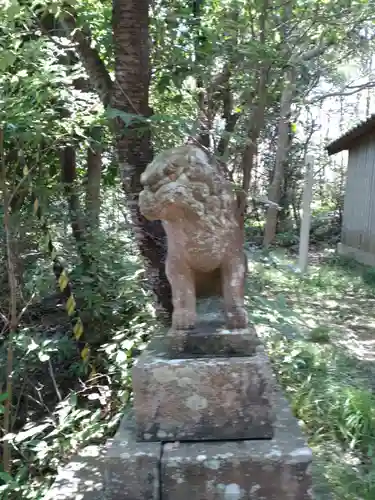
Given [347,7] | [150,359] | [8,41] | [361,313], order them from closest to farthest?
[150,359] < [8,41] < [347,7] < [361,313]

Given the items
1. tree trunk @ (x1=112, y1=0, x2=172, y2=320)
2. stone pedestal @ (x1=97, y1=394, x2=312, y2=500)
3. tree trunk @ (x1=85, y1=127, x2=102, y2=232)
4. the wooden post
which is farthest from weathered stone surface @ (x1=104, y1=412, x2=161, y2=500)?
the wooden post

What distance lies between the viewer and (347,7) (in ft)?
17.5

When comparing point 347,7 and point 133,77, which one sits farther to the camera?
point 347,7

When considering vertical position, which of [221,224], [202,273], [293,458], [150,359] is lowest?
[293,458]

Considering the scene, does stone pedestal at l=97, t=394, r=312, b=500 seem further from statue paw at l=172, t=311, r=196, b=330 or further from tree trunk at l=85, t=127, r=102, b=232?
tree trunk at l=85, t=127, r=102, b=232

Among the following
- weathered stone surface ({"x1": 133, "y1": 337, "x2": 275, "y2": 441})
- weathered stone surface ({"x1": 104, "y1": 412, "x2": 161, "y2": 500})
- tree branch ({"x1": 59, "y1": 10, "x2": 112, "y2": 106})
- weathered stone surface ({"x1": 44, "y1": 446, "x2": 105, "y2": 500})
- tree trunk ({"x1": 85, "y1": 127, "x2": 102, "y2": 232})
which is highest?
tree branch ({"x1": 59, "y1": 10, "x2": 112, "y2": 106})

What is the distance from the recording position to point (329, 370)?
4359 mm

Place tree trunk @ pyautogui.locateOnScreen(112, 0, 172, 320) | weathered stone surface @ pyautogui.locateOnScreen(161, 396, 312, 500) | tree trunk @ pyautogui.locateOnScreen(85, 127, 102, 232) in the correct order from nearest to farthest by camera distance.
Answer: weathered stone surface @ pyautogui.locateOnScreen(161, 396, 312, 500)
tree trunk @ pyautogui.locateOnScreen(112, 0, 172, 320)
tree trunk @ pyautogui.locateOnScreen(85, 127, 102, 232)

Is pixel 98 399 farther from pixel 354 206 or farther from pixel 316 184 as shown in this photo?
pixel 316 184

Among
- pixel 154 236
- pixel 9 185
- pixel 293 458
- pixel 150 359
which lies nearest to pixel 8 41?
pixel 9 185

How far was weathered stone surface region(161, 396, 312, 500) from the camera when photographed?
2158 mm

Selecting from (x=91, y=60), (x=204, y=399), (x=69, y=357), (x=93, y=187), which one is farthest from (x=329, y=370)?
(x=91, y=60)

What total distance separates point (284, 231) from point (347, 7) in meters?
9.95

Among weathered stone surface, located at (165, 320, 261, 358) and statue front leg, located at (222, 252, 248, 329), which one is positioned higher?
statue front leg, located at (222, 252, 248, 329)
